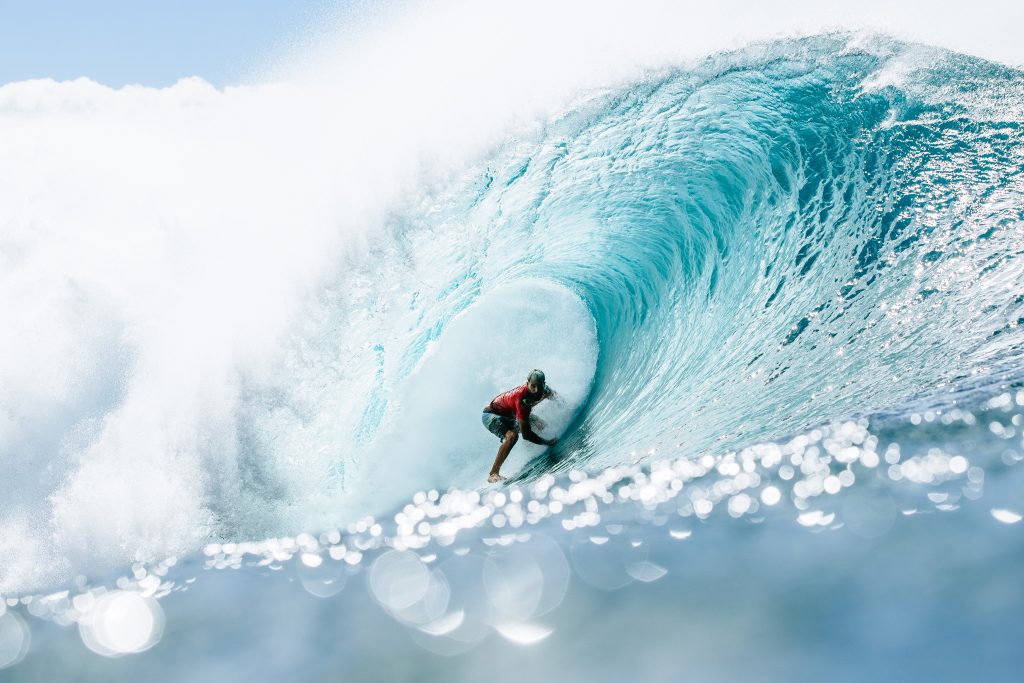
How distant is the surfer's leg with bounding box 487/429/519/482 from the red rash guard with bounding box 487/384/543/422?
18 centimetres

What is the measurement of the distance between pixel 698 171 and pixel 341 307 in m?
5.39

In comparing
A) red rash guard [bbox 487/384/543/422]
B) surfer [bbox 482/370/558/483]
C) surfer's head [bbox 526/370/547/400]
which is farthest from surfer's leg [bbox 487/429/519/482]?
surfer's head [bbox 526/370/547/400]

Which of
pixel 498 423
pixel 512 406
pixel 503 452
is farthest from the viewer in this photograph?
pixel 498 423

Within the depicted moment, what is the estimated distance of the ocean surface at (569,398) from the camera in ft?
7.82

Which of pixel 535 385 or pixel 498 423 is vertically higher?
pixel 535 385

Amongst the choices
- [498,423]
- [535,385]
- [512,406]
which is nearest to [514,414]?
[512,406]

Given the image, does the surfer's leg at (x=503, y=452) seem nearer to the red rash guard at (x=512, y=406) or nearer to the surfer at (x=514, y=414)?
the surfer at (x=514, y=414)

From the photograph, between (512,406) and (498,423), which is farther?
(498,423)

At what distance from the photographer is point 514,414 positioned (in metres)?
7.16

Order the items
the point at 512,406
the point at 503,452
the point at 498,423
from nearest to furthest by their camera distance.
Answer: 1. the point at 503,452
2. the point at 512,406
3. the point at 498,423

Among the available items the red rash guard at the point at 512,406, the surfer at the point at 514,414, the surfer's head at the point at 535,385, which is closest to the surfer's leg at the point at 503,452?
the surfer at the point at 514,414

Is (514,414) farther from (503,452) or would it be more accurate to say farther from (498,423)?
(503,452)

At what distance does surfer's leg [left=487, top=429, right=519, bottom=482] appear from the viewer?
668 cm

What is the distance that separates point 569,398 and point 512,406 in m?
1.28
